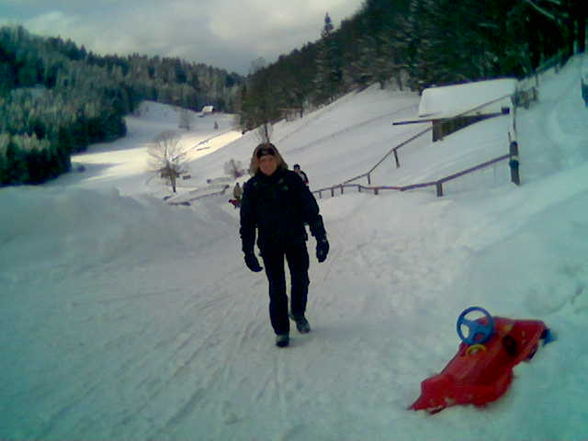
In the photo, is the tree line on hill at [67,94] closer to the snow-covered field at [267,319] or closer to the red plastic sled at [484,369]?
the snow-covered field at [267,319]

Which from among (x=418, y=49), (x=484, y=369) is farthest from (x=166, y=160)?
(x=484, y=369)

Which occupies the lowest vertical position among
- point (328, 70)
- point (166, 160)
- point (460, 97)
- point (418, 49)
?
point (166, 160)

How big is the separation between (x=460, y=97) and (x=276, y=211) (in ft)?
87.6

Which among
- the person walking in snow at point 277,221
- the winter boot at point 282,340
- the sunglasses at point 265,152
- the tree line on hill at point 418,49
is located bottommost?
the winter boot at point 282,340

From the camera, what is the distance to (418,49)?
49938 mm

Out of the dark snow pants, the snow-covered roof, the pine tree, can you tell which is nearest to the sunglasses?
the dark snow pants

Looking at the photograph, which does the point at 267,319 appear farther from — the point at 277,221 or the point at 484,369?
the point at 484,369

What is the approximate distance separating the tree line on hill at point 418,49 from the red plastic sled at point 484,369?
1293 inches

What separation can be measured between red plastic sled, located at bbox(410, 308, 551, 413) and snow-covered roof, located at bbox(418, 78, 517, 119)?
79.7 feet

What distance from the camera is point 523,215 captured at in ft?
18.1

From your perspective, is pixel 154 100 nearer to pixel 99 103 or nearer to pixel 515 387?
pixel 99 103

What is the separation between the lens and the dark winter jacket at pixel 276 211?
3.71 m

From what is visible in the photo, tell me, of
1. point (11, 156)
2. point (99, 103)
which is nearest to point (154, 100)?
point (99, 103)

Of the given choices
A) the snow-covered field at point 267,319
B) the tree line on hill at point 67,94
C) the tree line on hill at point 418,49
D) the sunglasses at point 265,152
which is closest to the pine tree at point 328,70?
the tree line on hill at point 418,49
